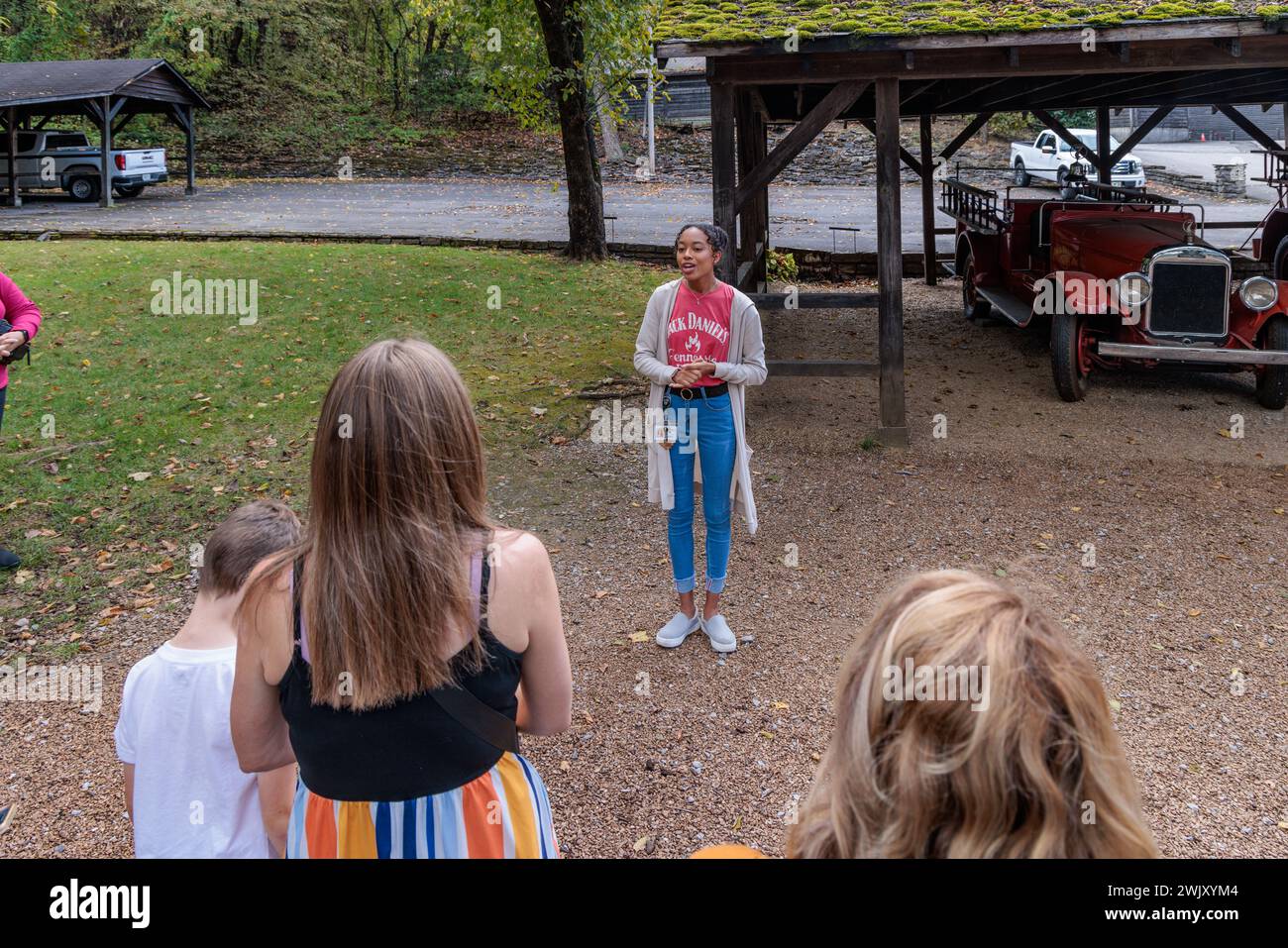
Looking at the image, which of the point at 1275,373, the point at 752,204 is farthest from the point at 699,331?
the point at 752,204

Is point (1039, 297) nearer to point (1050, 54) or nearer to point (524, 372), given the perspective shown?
point (1050, 54)

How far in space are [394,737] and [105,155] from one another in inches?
1014

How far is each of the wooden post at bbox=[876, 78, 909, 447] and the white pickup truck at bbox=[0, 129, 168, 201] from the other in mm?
21339

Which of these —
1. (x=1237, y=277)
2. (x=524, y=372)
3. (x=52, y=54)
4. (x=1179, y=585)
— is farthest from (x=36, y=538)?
(x=52, y=54)

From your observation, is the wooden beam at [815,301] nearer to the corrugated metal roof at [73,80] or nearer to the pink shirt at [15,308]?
the pink shirt at [15,308]

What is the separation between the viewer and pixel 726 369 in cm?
525

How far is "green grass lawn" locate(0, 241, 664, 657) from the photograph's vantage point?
23.5 ft

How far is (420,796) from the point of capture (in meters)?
2.11

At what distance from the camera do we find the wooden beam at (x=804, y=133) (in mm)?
8891

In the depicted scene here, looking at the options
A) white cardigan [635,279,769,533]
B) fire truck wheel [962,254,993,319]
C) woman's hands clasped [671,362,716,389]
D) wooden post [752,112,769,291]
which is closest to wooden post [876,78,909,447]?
white cardigan [635,279,769,533]

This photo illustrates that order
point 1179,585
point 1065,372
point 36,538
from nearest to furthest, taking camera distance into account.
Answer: point 1179,585 < point 36,538 < point 1065,372

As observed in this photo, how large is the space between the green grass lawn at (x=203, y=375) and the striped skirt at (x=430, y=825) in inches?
179

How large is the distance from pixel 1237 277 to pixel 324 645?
1404cm

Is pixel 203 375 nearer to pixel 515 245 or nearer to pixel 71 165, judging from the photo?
pixel 515 245
